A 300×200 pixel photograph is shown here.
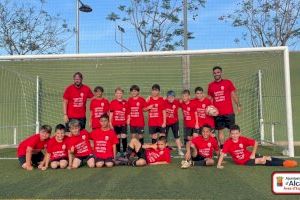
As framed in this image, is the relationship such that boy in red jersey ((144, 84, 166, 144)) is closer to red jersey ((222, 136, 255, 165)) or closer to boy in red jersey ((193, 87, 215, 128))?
→ boy in red jersey ((193, 87, 215, 128))

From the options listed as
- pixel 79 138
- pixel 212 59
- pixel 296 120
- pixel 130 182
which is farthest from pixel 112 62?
pixel 130 182

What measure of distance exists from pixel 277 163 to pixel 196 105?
2021 mm

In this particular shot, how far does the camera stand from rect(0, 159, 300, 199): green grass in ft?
13.9

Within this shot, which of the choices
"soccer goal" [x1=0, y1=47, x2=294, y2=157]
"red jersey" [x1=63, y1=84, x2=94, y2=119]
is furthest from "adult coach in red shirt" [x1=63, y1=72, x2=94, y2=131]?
"soccer goal" [x1=0, y1=47, x2=294, y2=157]

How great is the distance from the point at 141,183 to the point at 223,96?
3.26 metres

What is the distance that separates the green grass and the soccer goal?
4.43m

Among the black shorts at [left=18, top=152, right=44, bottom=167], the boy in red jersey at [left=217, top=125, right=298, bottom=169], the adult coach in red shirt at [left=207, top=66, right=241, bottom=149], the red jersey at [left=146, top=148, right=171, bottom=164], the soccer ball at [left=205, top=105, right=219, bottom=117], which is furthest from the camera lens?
the adult coach in red shirt at [left=207, top=66, right=241, bottom=149]

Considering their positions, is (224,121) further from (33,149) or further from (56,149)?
(33,149)

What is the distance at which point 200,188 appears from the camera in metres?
4.61

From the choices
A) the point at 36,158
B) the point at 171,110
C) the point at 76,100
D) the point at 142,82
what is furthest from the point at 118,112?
the point at 142,82

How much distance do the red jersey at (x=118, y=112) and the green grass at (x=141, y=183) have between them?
144 cm

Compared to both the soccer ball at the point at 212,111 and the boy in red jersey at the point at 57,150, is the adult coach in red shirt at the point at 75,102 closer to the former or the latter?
the boy in red jersey at the point at 57,150

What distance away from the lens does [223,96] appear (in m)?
7.62

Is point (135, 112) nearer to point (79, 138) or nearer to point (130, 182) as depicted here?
point (79, 138)
